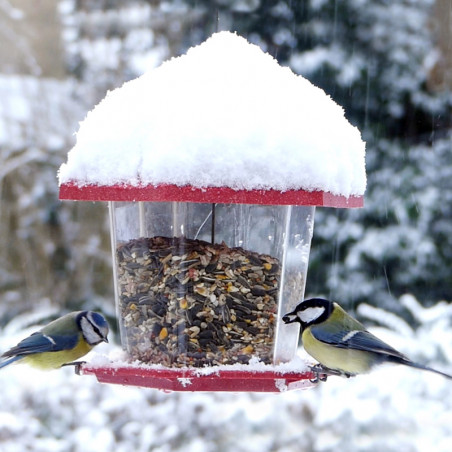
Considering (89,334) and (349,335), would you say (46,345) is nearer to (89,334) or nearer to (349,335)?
(89,334)

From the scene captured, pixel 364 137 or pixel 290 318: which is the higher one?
pixel 364 137

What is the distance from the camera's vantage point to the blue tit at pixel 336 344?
2.58 m

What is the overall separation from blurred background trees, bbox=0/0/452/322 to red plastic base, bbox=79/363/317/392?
13.7 ft

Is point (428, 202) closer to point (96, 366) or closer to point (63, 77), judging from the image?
point (63, 77)

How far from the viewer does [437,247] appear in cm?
644

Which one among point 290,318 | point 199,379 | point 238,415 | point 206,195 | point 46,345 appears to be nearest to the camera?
point 206,195

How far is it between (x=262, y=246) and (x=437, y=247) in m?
4.31

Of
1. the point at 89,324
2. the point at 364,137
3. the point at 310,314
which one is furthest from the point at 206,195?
the point at 364,137

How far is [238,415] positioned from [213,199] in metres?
3.25

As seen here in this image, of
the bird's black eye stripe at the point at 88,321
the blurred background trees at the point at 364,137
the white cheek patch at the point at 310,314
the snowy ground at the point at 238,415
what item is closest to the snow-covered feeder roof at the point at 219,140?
the white cheek patch at the point at 310,314

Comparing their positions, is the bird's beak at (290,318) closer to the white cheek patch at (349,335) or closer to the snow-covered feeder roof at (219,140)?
the white cheek patch at (349,335)

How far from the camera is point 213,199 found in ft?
6.88

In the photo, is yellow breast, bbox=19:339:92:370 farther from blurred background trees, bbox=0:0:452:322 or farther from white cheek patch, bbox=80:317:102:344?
blurred background trees, bbox=0:0:452:322

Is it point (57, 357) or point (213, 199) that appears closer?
point (213, 199)
